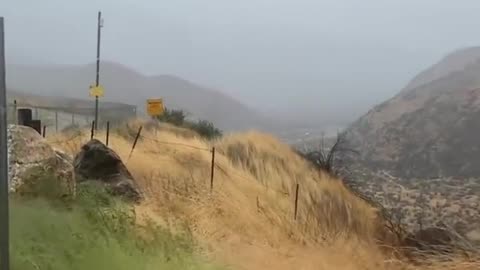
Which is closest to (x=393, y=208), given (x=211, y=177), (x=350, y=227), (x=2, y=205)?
(x=350, y=227)

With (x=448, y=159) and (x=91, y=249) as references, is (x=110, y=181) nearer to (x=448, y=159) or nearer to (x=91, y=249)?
(x=91, y=249)

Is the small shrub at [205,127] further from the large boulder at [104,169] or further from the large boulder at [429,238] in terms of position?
the large boulder at [104,169]

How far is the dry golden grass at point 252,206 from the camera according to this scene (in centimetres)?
976

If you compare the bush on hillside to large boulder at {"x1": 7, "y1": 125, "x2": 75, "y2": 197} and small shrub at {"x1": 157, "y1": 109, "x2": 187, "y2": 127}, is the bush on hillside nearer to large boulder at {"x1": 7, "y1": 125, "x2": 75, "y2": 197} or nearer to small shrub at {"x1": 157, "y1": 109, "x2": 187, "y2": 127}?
small shrub at {"x1": 157, "y1": 109, "x2": 187, "y2": 127}

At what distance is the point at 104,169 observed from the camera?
34.6ft

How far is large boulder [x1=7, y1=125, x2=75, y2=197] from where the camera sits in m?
6.83

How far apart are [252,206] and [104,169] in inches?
152

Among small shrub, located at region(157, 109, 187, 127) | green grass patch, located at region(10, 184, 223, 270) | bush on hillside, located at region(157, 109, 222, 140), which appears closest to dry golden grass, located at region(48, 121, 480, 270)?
green grass patch, located at region(10, 184, 223, 270)

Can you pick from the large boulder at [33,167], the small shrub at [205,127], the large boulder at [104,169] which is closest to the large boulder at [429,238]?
the large boulder at [104,169]

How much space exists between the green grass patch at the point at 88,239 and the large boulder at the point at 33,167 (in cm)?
19

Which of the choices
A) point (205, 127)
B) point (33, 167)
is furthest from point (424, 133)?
point (33, 167)

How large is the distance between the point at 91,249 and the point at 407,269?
5.61 meters

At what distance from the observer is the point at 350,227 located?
1603 centimetres

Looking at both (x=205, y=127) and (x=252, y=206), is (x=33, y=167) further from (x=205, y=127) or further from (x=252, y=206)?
(x=205, y=127)
